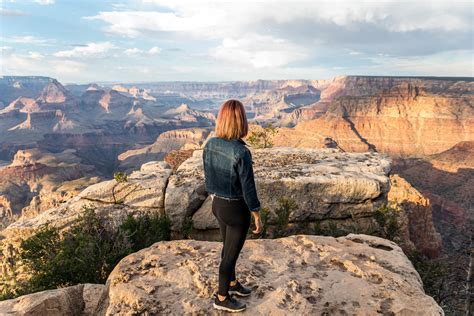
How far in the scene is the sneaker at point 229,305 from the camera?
5078 mm

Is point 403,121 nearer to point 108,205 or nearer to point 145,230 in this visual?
point 108,205

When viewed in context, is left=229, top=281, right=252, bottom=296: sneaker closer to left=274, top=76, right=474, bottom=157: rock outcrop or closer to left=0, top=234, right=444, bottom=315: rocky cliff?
left=0, top=234, right=444, bottom=315: rocky cliff

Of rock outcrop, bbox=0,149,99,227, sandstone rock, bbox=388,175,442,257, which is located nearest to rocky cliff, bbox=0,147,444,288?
sandstone rock, bbox=388,175,442,257

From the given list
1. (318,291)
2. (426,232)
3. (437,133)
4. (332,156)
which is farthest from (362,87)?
(318,291)

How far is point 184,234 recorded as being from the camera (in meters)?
11.8

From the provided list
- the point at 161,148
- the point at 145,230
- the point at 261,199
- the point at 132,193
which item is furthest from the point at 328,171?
the point at 161,148

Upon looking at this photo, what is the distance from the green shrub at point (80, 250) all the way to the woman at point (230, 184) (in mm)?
4995

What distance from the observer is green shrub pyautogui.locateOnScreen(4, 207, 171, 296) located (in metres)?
8.38

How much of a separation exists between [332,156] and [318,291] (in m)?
11.9

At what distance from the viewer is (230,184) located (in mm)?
4695

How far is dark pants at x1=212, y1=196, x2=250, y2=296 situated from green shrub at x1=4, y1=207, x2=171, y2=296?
16.3ft

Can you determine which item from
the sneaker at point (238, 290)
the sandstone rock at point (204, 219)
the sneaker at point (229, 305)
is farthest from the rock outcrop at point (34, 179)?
the sneaker at point (229, 305)

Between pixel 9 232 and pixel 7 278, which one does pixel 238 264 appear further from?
pixel 9 232

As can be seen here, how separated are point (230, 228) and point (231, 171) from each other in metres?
0.89
